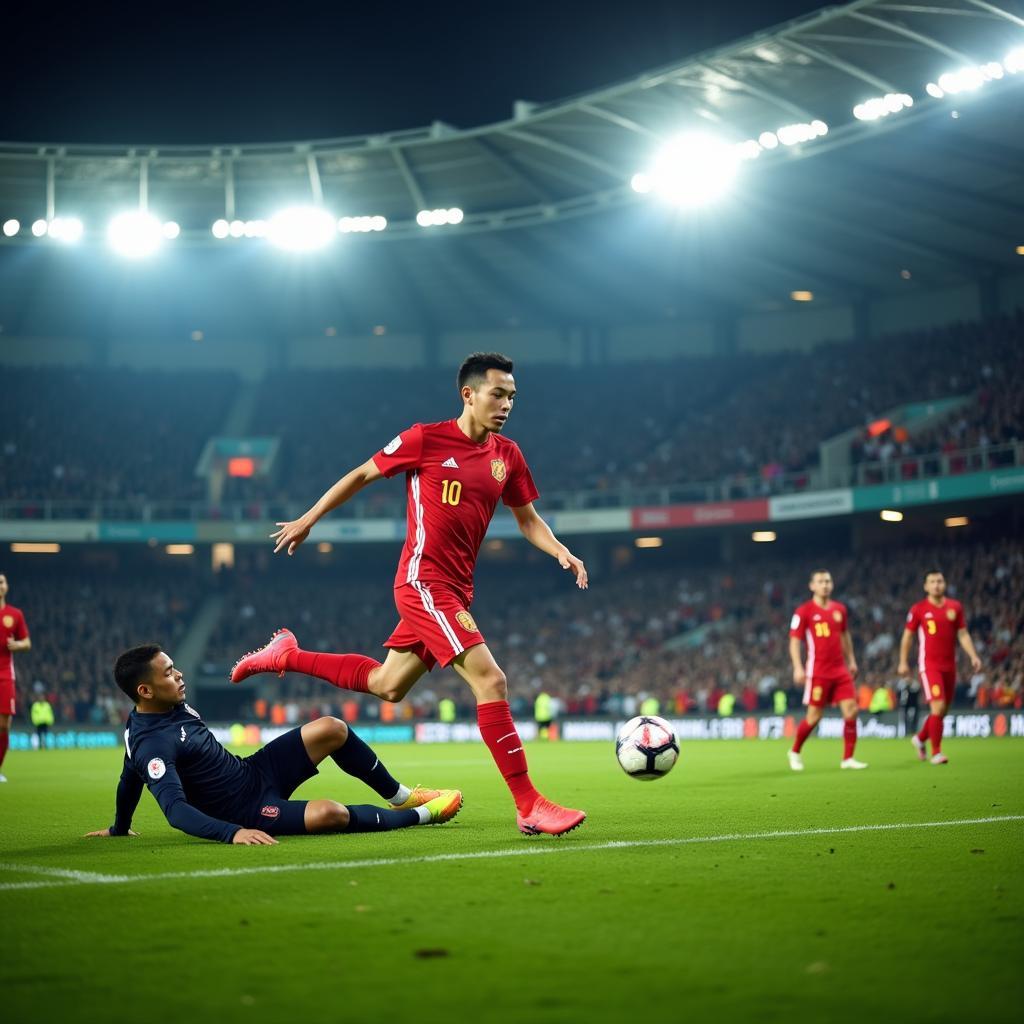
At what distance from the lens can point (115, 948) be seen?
13.7 feet

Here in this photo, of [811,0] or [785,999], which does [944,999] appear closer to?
[785,999]

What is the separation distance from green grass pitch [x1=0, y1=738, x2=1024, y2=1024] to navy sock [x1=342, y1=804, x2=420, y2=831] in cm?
12

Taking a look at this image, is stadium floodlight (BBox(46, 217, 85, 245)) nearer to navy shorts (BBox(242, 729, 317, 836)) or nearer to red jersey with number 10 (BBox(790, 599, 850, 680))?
red jersey with number 10 (BBox(790, 599, 850, 680))

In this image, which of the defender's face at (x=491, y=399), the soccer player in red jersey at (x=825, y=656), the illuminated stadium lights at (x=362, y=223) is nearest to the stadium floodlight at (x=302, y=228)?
the illuminated stadium lights at (x=362, y=223)

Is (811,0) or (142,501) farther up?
(811,0)

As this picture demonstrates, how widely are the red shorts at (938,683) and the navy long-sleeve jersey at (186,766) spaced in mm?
9642

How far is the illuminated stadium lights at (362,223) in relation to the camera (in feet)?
135

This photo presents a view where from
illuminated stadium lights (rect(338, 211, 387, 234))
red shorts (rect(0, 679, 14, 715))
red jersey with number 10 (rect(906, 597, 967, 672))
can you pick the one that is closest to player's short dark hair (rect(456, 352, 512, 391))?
red shorts (rect(0, 679, 14, 715))

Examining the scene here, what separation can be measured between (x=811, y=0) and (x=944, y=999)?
28613 millimetres

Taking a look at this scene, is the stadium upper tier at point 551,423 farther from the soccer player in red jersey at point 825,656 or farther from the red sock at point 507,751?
the red sock at point 507,751

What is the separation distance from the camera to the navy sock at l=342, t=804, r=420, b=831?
7492 millimetres

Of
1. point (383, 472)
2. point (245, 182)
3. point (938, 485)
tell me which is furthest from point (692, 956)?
point (245, 182)

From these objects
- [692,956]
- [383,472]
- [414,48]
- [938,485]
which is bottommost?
[692,956]

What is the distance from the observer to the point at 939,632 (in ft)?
49.1
